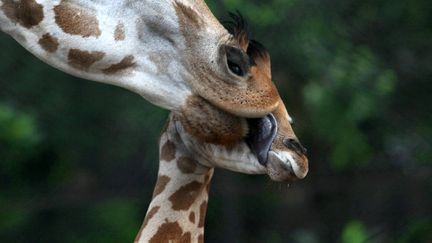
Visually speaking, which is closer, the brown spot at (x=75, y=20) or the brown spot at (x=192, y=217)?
the brown spot at (x=75, y=20)

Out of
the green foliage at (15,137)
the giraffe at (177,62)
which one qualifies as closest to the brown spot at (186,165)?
the giraffe at (177,62)

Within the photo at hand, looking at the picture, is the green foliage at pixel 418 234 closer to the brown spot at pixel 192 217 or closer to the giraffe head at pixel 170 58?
the brown spot at pixel 192 217

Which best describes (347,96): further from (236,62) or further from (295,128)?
(236,62)

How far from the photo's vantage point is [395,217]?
6.16 meters

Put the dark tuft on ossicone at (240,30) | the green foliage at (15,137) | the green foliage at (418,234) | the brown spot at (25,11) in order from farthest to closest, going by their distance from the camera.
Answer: the green foliage at (15,137), the green foliage at (418,234), the dark tuft on ossicone at (240,30), the brown spot at (25,11)

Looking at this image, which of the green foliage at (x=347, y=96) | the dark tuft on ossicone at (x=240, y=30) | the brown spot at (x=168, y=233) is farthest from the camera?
the green foliage at (x=347, y=96)

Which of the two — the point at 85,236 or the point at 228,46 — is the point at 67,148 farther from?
the point at 228,46

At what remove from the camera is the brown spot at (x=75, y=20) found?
202 centimetres

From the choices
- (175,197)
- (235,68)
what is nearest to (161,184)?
(175,197)

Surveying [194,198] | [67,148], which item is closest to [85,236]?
[67,148]

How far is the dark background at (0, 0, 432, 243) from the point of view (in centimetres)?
593

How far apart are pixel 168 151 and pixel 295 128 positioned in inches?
142

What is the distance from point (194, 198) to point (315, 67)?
356 cm

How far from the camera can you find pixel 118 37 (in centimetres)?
205
